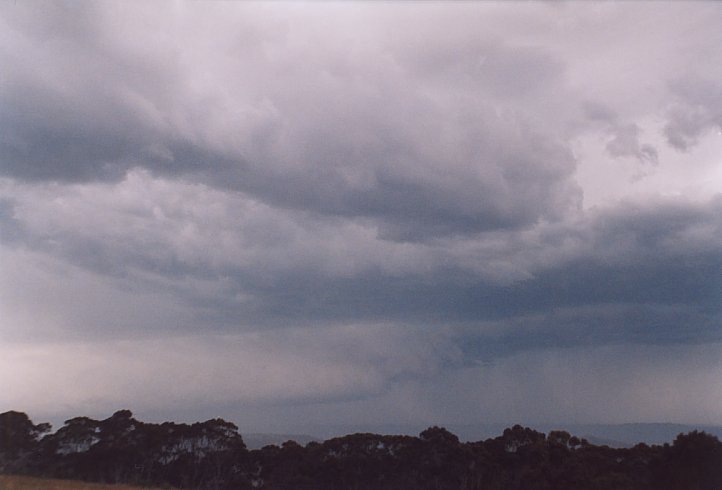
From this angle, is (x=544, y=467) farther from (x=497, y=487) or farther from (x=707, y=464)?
(x=707, y=464)

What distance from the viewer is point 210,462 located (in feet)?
154

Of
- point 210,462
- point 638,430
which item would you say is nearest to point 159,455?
point 210,462

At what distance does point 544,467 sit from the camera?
4150 centimetres

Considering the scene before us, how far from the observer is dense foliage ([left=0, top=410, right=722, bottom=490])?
1705 inches

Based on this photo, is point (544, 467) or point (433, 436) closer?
point (544, 467)

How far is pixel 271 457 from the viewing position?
4684 cm

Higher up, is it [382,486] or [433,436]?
[433,436]

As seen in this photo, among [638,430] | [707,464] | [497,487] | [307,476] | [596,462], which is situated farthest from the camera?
[638,430]

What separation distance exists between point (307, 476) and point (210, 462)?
624cm

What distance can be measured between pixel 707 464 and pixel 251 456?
26354mm

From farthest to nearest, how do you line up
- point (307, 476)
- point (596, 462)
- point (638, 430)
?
1. point (638, 430)
2. point (307, 476)
3. point (596, 462)

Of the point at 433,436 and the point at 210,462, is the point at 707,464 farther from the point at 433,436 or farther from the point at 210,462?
the point at 210,462

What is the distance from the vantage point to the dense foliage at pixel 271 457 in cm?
4331

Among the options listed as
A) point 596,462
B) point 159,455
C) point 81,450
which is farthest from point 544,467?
point 81,450
